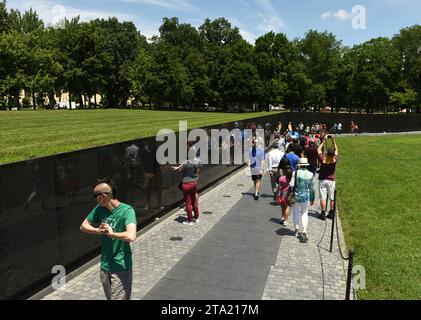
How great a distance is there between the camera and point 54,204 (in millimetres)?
6770

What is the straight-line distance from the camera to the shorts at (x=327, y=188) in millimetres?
10844

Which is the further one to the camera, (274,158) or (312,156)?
(312,156)

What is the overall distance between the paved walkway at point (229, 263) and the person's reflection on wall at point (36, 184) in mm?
1598

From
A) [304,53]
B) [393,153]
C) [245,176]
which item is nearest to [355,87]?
[304,53]

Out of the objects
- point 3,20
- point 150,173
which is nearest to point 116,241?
point 150,173

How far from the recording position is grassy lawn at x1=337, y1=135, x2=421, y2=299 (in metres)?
7.01

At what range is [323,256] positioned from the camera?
8234 mm

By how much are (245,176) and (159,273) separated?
1117 centimetres

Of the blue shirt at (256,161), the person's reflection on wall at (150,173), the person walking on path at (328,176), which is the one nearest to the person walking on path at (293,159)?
the person walking on path at (328,176)

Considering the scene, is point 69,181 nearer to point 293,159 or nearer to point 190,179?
point 190,179

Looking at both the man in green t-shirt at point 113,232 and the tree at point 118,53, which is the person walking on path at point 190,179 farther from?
the tree at point 118,53

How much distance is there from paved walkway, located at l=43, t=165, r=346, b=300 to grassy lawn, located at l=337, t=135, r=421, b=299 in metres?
0.64

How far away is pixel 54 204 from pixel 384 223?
8.29 meters
